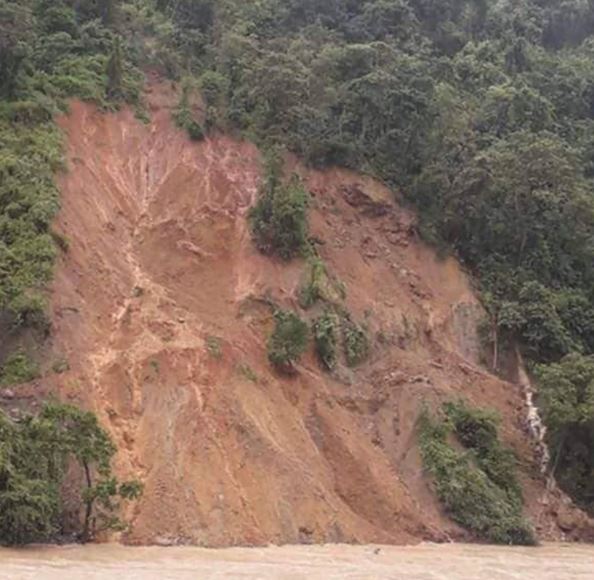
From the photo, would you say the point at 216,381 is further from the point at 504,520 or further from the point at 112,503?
the point at 504,520

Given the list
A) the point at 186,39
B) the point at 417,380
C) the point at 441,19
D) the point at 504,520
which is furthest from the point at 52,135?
the point at 441,19

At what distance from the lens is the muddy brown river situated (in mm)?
16891

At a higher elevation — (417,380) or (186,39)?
(186,39)

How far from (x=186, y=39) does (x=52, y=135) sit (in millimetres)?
11490

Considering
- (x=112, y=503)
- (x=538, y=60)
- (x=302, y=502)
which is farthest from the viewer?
(x=538, y=60)

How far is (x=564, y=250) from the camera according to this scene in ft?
121

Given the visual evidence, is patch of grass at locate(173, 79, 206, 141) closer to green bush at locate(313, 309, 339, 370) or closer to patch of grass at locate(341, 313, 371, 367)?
patch of grass at locate(341, 313, 371, 367)

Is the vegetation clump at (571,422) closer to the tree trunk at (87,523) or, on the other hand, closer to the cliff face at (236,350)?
the cliff face at (236,350)

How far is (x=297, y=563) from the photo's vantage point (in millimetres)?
19641

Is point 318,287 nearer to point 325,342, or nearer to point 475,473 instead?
point 325,342

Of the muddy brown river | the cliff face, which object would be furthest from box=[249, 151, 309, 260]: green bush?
the muddy brown river

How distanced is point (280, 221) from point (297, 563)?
14628 mm

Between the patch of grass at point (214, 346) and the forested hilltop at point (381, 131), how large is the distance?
5073mm

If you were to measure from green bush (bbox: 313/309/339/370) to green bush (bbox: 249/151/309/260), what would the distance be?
10.9 feet
